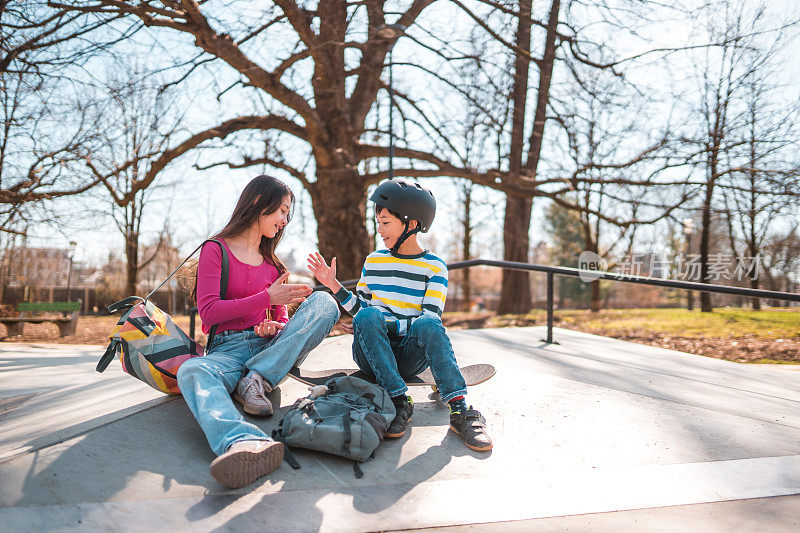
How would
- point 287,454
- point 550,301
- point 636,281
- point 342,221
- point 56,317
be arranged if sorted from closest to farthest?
point 287,454, point 636,281, point 550,301, point 342,221, point 56,317

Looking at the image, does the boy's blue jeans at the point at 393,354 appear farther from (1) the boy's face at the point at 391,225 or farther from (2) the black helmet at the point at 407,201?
(2) the black helmet at the point at 407,201

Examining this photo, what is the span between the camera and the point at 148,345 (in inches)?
97.5

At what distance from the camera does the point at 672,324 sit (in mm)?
11875

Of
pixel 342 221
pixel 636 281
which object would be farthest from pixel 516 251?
pixel 636 281

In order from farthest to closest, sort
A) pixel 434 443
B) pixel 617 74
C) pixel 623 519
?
pixel 617 74, pixel 434 443, pixel 623 519

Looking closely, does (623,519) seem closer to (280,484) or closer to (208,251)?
(280,484)

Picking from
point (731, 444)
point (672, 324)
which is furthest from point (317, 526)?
point (672, 324)

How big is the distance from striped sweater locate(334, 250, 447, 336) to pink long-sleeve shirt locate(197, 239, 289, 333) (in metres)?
0.52

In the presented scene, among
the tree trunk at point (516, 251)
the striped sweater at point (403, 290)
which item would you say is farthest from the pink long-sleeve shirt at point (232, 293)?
the tree trunk at point (516, 251)

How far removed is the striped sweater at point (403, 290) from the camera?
9.06ft

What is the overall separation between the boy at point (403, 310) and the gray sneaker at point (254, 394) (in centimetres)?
55

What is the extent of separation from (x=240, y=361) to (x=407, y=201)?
129cm

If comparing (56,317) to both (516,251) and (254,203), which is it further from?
(254,203)

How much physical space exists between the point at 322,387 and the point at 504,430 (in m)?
1.00
